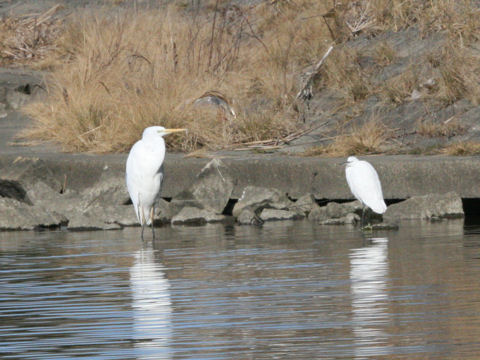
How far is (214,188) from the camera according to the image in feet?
40.9

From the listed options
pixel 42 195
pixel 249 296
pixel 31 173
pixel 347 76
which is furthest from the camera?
pixel 347 76

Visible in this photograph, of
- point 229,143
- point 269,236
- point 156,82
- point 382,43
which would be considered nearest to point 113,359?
point 269,236

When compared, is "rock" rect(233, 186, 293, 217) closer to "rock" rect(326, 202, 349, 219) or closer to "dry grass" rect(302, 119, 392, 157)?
"rock" rect(326, 202, 349, 219)

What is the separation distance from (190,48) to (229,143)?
3.37 meters

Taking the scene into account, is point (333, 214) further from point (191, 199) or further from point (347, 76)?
point (347, 76)

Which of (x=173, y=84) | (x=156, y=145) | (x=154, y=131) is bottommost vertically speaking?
(x=156, y=145)

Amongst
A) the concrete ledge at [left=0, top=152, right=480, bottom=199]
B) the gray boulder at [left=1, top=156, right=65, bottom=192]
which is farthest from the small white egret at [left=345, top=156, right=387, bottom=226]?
the gray boulder at [left=1, top=156, right=65, bottom=192]

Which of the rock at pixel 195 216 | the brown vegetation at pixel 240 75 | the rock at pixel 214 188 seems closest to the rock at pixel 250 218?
the rock at pixel 195 216

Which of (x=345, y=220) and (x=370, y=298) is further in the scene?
(x=345, y=220)

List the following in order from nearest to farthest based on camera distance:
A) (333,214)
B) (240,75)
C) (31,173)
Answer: (333,214)
(31,173)
(240,75)

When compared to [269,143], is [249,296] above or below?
below

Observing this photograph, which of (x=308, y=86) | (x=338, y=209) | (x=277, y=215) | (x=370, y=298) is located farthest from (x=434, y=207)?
(x=308, y=86)

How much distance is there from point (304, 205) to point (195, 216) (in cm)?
112

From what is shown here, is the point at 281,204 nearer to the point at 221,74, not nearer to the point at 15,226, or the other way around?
the point at 15,226
